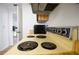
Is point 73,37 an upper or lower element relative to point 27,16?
lower

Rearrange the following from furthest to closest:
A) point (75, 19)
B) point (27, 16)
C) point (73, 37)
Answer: point (27, 16) → point (75, 19) → point (73, 37)

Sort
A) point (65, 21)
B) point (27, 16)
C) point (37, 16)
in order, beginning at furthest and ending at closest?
point (37, 16) < point (27, 16) < point (65, 21)

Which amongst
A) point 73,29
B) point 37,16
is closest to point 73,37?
point 73,29

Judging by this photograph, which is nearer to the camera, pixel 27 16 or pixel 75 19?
pixel 75 19

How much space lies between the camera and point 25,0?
0.77 ft

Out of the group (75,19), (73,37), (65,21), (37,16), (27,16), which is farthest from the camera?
(37,16)

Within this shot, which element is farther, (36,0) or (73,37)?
(73,37)

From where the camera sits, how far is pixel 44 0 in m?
0.23

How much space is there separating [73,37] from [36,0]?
16.1 inches
